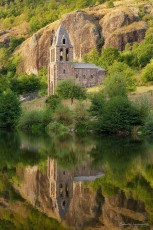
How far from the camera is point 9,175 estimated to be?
21.5 metres

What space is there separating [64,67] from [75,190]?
69.7 metres

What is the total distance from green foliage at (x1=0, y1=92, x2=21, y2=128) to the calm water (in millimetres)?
32705

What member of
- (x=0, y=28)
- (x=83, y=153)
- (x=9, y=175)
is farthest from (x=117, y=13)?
(x=9, y=175)

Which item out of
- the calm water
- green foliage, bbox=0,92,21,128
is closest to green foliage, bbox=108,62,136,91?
green foliage, bbox=0,92,21,128

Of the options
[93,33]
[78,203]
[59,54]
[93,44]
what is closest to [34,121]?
[59,54]

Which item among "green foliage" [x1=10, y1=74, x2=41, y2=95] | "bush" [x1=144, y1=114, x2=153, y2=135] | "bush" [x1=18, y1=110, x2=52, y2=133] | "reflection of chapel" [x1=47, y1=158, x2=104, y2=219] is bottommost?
"green foliage" [x1=10, y1=74, x2=41, y2=95]

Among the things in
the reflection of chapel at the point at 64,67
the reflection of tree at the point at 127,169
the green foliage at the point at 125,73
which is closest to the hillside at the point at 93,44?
the green foliage at the point at 125,73

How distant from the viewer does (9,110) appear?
62375 mm

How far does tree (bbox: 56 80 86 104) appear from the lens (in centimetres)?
7050

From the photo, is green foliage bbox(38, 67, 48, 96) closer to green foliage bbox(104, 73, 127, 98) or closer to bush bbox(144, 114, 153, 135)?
green foliage bbox(104, 73, 127, 98)

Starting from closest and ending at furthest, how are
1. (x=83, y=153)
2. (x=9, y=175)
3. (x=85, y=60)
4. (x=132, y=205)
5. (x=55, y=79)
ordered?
(x=132, y=205) < (x=9, y=175) < (x=83, y=153) < (x=55, y=79) < (x=85, y=60)

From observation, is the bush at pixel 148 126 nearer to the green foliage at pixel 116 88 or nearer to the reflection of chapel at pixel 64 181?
the green foliage at pixel 116 88

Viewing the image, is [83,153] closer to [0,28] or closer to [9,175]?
[9,175]

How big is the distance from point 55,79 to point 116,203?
71513 millimetres
